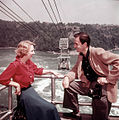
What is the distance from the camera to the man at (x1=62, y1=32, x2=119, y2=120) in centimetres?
133

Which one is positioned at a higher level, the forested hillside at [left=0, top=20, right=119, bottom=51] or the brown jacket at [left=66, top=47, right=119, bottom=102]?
the forested hillside at [left=0, top=20, right=119, bottom=51]

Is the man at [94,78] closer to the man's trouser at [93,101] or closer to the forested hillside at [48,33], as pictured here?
the man's trouser at [93,101]

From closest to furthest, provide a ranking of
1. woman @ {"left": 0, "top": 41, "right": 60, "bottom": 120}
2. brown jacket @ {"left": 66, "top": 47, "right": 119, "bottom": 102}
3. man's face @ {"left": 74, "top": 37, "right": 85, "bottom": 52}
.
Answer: woman @ {"left": 0, "top": 41, "right": 60, "bottom": 120} < brown jacket @ {"left": 66, "top": 47, "right": 119, "bottom": 102} < man's face @ {"left": 74, "top": 37, "right": 85, "bottom": 52}

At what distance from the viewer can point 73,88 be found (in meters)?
1.49

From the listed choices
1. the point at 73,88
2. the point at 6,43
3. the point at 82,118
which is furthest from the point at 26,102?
the point at 6,43

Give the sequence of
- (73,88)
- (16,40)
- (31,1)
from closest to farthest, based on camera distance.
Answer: (73,88) → (31,1) → (16,40)

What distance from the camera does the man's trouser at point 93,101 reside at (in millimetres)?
1332

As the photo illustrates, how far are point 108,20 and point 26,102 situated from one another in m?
2.48

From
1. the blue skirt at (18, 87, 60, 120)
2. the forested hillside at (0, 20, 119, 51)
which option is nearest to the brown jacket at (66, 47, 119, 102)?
the blue skirt at (18, 87, 60, 120)

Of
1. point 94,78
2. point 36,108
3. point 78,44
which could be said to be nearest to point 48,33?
point 78,44

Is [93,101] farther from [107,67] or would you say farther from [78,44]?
[78,44]

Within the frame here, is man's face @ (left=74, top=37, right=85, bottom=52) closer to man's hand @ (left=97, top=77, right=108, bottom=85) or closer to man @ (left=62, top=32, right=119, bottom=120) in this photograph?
man @ (left=62, top=32, right=119, bottom=120)

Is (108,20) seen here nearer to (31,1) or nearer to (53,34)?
(53,34)

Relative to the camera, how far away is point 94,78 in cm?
148
